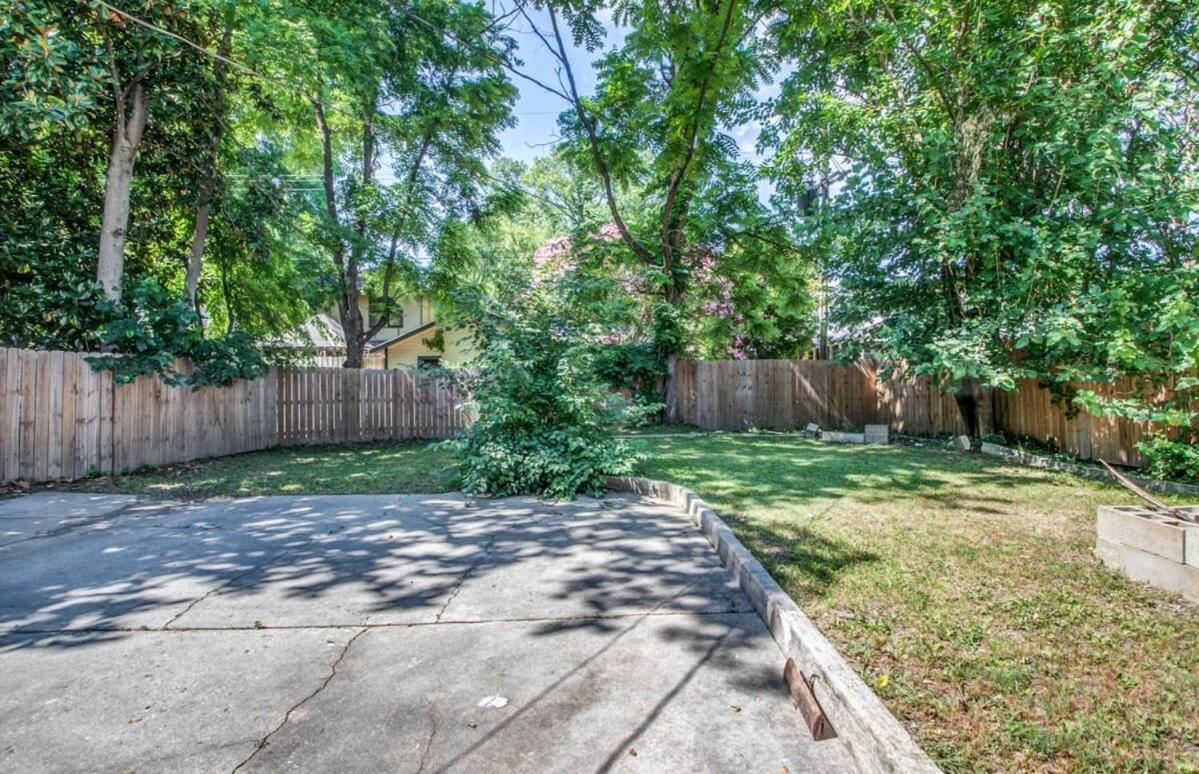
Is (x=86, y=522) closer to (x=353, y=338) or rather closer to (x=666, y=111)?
(x=353, y=338)

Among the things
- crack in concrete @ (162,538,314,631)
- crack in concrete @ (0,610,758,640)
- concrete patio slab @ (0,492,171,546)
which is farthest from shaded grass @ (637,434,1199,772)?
concrete patio slab @ (0,492,171,546)

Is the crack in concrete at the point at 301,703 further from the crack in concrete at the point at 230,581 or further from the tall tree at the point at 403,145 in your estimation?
the tall tree at the point at 403,145

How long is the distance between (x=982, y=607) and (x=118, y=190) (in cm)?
1055

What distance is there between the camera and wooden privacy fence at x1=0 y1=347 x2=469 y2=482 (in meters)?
6.36

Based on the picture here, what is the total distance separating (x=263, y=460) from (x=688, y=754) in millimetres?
8656

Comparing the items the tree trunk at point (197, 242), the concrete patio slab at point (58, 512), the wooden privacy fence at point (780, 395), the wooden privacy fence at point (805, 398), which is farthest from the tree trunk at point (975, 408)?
the tree trunk at point (197, 242)

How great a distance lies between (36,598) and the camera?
3.15 meters

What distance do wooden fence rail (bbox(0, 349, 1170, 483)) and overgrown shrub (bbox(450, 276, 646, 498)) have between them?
3.09 ft

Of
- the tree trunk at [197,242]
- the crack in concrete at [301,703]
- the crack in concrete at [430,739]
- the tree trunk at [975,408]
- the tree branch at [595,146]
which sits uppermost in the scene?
the tree branch at [595,146]

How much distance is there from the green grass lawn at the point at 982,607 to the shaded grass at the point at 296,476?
63 mm

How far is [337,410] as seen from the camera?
10977mm

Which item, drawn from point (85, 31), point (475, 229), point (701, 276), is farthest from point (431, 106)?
point (701, 276)

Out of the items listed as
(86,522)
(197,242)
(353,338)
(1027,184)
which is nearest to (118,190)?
(197,242)

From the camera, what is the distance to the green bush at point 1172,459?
552 centimetres
